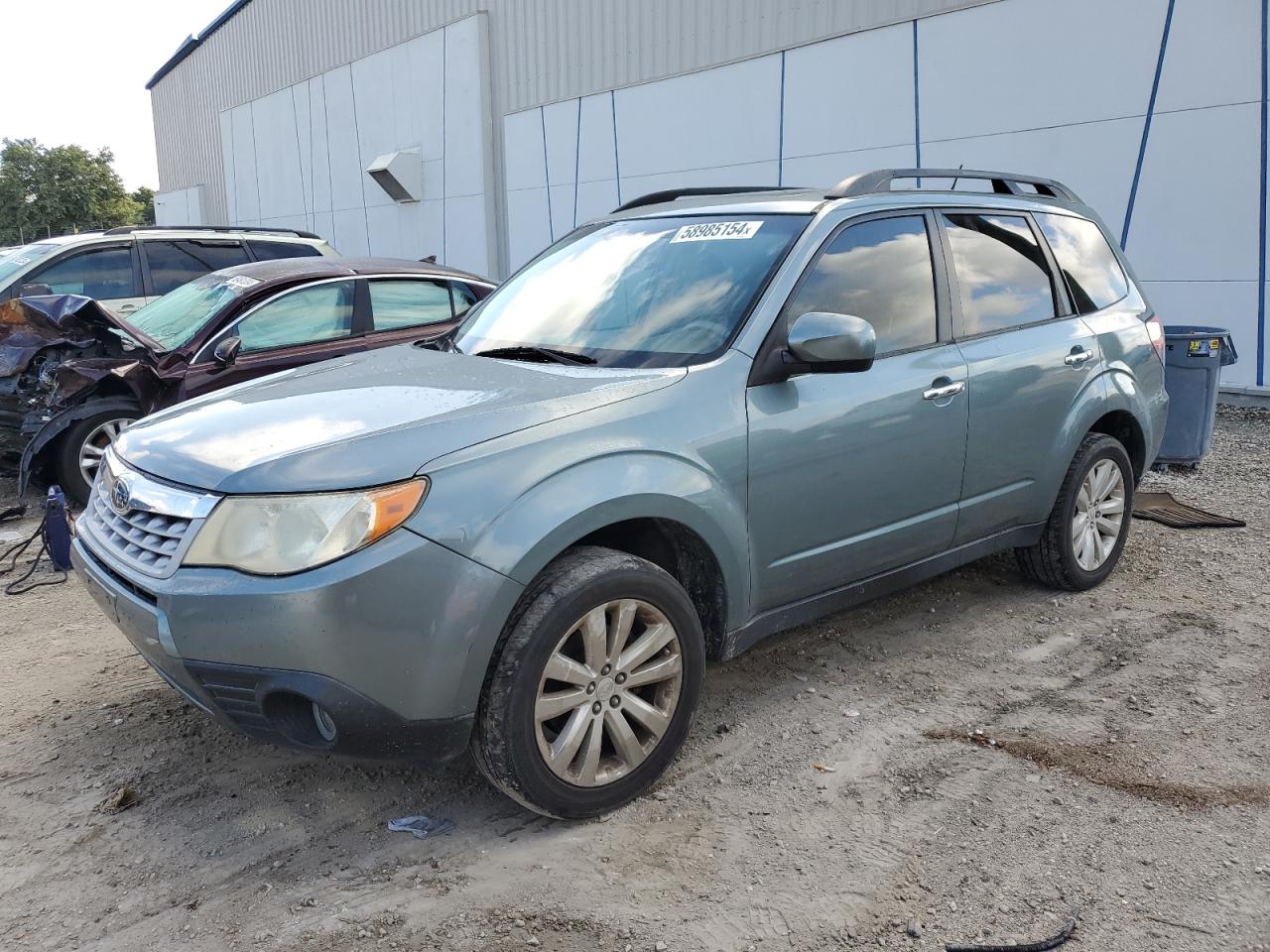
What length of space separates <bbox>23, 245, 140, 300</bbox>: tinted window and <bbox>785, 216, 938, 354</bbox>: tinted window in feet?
22.9

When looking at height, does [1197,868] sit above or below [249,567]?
below

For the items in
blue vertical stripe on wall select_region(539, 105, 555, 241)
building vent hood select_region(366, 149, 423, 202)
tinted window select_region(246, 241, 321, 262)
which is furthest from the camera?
building vent hood select_region(366, 149, 423, 202)

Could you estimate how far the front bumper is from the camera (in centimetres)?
247

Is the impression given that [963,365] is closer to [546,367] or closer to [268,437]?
[546,367]

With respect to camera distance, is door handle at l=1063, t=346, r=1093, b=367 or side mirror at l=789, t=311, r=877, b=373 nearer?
side mirror at l=789, t=311, r=877, b=373

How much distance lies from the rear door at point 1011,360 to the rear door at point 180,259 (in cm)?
698

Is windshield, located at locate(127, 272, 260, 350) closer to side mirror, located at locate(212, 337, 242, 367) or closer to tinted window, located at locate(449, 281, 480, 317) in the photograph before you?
side mirror, located at locate(212, 337, 242, 367)

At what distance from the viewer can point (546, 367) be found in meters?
3.34

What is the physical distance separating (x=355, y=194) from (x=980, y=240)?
19945 mm

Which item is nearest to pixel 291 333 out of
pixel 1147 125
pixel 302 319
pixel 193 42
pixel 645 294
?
pixel 302 319

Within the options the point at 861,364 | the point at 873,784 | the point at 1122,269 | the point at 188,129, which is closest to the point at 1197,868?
the point at 873,784

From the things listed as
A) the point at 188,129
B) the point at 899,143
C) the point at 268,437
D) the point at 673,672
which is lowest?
the point at 673,672

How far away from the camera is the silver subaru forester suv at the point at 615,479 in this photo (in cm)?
254

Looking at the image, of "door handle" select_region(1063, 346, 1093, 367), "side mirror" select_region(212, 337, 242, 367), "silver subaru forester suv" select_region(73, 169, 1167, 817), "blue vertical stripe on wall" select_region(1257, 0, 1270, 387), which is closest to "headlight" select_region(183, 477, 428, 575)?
"silver subaru forester suv" select_region(73, 169, 1167, 817)
